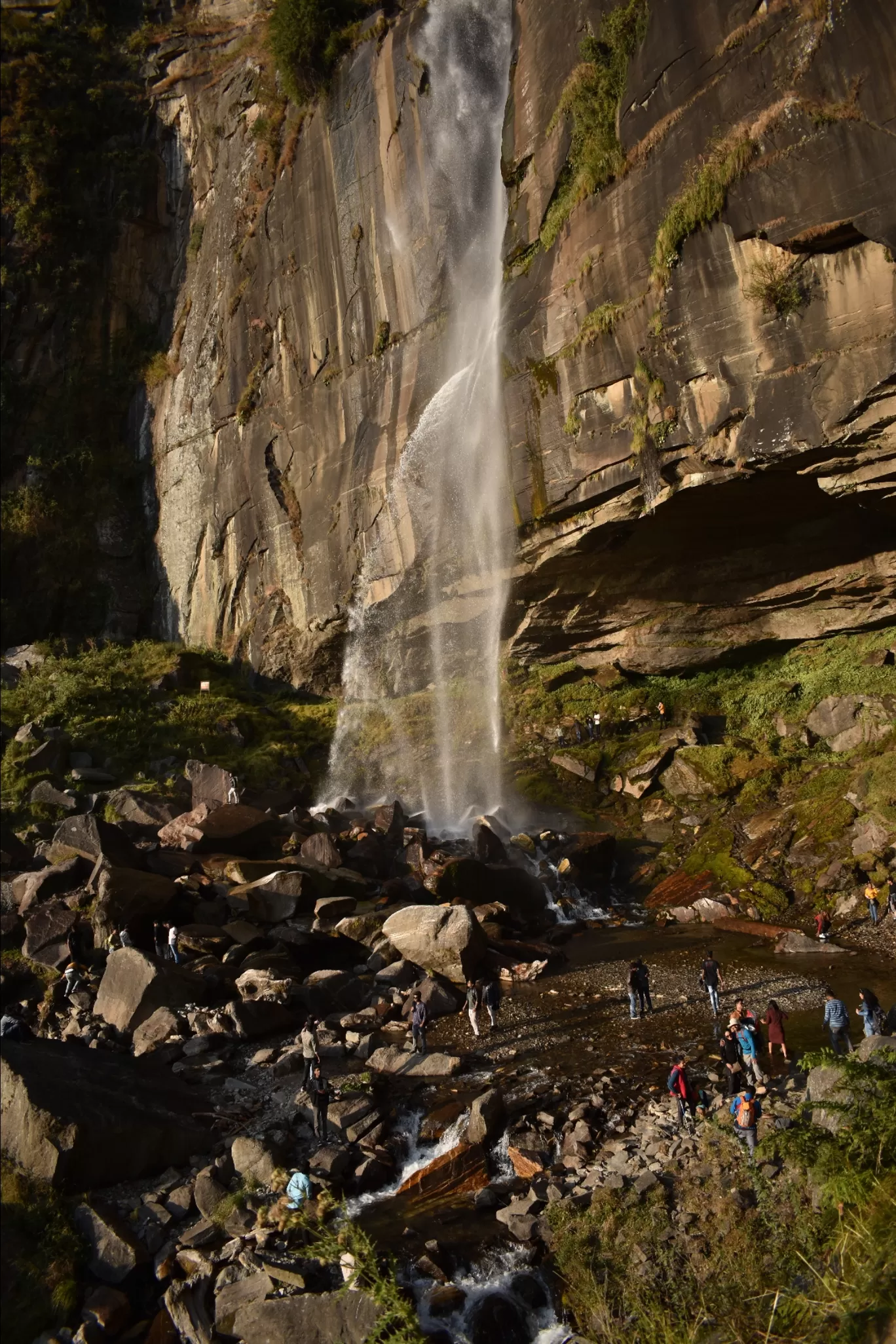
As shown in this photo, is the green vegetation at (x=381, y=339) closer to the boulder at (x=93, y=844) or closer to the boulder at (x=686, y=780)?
the boulder at (x=686, y=780)

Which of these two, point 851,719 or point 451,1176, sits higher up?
point 851,719

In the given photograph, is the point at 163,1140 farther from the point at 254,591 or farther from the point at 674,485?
the point at 254,591

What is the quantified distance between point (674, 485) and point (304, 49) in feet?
70.6

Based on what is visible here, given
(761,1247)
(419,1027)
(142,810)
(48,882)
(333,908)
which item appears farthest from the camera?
(142,810)

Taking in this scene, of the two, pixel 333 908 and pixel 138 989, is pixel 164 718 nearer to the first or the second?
pixel 333 908

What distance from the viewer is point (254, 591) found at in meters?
31.3

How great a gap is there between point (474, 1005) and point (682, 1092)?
3.87m

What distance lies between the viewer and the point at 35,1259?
7219mm

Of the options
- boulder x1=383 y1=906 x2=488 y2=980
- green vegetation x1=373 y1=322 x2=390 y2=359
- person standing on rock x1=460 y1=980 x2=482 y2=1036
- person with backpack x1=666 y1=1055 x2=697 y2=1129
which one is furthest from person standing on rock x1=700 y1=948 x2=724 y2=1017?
green vegetation x1=373 y1=322 x2=390 y2=359

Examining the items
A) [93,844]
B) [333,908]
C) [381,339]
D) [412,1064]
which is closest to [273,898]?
[333,908]

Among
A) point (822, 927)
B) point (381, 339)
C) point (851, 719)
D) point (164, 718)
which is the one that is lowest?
point (822, 927)

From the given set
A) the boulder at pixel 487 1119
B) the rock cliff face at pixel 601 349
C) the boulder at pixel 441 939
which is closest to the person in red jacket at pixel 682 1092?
the boulder at pixel 487 1119

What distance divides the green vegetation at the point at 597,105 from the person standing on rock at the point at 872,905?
14920 millimetres

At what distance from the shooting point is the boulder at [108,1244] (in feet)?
23.6
